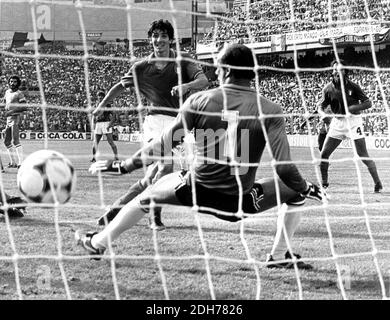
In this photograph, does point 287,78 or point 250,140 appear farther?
point 287,78

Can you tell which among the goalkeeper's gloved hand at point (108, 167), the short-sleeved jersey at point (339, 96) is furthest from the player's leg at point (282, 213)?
the short-sleeved jersey at point (339, 96)

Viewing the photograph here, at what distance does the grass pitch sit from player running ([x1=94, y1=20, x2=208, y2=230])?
565 millimetres

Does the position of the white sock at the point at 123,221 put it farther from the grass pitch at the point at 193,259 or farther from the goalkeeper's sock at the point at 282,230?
the goalkeeper's sock at the point at 282,230

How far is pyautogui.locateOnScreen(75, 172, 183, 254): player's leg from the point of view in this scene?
14.7 feet

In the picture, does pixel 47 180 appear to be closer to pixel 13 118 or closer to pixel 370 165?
pixel 370 165

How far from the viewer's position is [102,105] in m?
6.32

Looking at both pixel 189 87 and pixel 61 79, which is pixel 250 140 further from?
pixel 61 79

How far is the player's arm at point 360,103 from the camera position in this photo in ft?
27.8

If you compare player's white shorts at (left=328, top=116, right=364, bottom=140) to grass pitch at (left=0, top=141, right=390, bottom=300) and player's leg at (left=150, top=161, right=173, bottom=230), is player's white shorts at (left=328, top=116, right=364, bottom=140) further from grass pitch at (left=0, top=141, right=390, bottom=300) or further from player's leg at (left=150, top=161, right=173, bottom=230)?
player's leg at (left=150, top=161, right=173, bottom=230)

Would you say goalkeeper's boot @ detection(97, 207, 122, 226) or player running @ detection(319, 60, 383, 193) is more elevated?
player running @ detection(319, 60, 383, 193)

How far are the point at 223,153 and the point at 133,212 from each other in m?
0.76

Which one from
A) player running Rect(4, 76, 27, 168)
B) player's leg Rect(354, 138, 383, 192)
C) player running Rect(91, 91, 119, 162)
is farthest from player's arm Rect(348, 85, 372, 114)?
player running Rect(91, 91, 119, 162)

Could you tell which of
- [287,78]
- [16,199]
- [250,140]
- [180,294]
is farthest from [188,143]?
[287,78]
